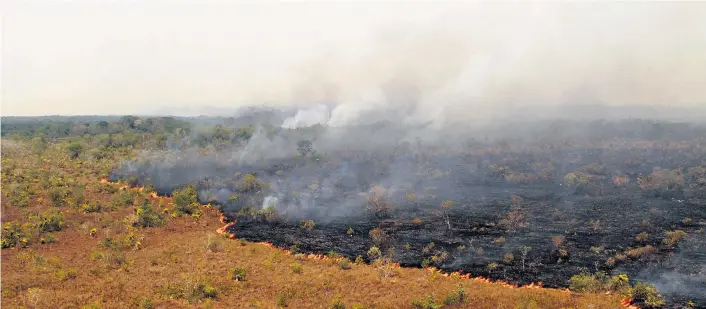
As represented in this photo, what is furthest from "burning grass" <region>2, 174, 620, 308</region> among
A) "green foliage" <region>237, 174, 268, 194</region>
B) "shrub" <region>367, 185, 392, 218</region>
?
"green foliage" <region>237, 174, 268, 194</region>

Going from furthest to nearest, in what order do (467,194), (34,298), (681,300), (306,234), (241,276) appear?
(467,194)
(306,234)
(241,276)
(681,300)
(34,298)

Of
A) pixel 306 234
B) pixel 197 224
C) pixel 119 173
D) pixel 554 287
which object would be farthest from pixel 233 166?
pixel 554 287

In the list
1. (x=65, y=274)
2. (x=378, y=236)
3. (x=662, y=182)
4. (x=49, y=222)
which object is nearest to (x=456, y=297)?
(x=378, y=236)

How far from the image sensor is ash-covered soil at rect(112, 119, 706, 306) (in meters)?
62.5

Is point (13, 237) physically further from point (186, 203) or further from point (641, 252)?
point (641, 252)

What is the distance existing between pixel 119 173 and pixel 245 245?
73996 millimetres

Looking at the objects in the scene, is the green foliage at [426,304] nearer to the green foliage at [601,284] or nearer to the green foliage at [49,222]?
the green foliage at [601,284]

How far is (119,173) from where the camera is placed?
405 ft

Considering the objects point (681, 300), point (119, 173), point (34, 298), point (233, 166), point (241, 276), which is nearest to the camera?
point (34, 298)

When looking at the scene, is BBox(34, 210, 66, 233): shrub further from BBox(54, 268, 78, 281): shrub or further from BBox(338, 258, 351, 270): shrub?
BBox(338, 258, 351, 270): shrub

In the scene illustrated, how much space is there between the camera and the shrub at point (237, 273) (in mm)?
52625

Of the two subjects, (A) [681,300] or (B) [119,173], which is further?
(B) [119,173]

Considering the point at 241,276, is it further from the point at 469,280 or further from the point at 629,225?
the point at 629,225

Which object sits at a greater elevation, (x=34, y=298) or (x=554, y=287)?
(x=34, y=298)
